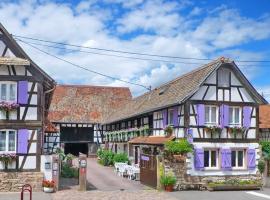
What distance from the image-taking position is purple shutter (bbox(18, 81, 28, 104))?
75.7 ft

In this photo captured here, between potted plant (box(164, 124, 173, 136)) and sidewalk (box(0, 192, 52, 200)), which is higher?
potted plant (box(164, 124, 173, 136))

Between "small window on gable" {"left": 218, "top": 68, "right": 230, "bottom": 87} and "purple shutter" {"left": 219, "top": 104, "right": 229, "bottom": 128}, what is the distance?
1.32 meters

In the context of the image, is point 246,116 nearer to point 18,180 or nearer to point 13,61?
point 18,180

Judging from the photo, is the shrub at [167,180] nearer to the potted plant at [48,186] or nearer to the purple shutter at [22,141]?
the potted plant at [48,186]

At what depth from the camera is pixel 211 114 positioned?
2625 cm

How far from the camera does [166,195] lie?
877 inches

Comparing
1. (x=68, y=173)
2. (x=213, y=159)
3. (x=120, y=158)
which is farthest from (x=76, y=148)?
(x=213, y=159)

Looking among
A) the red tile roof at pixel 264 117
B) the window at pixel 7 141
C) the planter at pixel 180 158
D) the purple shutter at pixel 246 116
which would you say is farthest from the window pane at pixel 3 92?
the red tile roof at pixel 264 117

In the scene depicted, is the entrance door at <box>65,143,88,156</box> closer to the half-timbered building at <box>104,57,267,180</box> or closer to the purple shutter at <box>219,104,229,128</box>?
the half-timbered building at <box>104,57,267,180</box>

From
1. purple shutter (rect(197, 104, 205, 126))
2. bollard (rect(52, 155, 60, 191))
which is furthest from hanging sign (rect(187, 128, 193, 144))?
bollard (rect(52, 155, 60, 191))

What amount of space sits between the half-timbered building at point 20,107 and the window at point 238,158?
37.2 feet

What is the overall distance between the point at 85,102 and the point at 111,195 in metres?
29.4

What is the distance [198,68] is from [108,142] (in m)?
20.2

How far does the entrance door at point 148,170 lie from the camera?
977 inches
